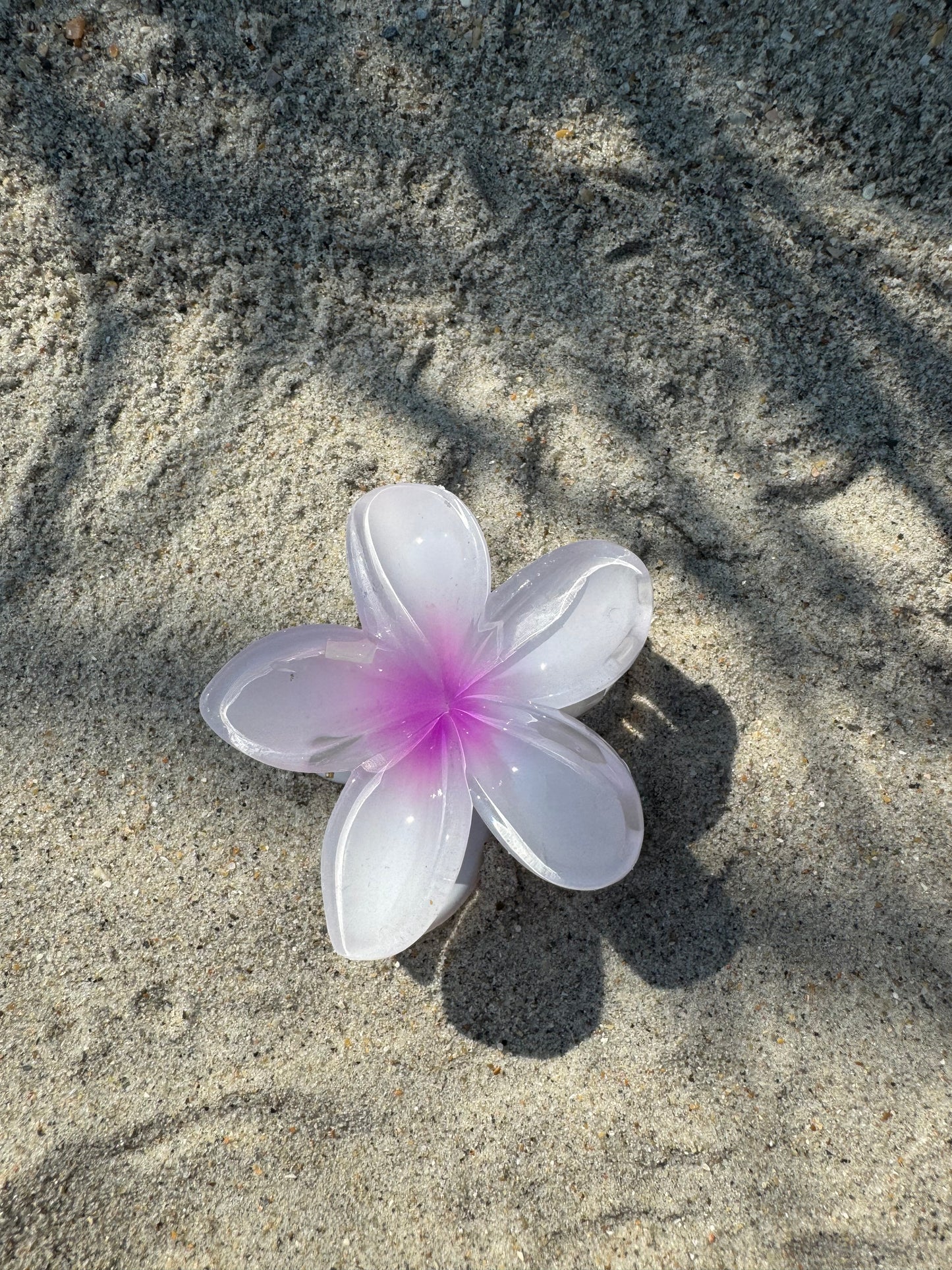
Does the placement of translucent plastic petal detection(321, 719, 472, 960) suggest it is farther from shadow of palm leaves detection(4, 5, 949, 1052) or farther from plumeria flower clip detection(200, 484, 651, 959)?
shadow of palm leaves detection(4, 5, 949, 1052)

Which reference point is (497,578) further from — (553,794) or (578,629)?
(553,794)

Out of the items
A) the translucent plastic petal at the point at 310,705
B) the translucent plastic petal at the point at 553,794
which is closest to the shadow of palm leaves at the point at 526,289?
the translucent plastic petal at the point at 553,794

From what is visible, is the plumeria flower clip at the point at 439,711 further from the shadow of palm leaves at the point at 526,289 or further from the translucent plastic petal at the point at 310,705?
the shadow of palm leaves at the point at 526,289

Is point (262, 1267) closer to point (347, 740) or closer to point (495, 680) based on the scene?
point (347, 740)

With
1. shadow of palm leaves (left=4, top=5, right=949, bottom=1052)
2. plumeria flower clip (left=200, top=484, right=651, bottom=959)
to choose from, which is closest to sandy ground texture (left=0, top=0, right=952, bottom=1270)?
shadow of palm leaves (left=4, top=5, right=949, bottom=1052)

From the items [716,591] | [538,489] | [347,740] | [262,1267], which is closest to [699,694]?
[716,591]

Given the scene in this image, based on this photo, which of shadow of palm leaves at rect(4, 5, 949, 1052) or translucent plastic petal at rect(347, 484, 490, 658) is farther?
shadow of palm leaves at rect(4, 5, 949, 1052)

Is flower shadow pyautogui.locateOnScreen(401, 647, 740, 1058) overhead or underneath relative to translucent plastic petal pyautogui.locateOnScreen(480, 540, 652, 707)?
underneath
